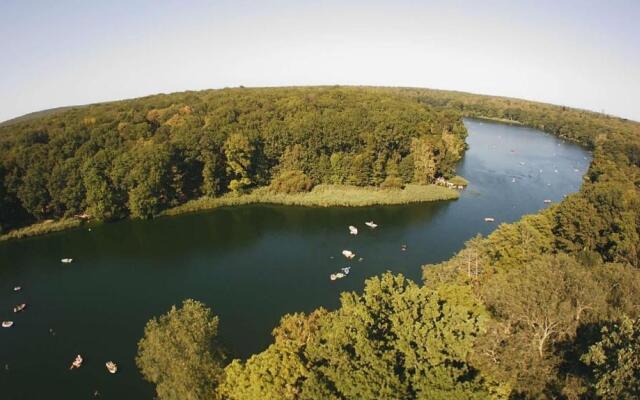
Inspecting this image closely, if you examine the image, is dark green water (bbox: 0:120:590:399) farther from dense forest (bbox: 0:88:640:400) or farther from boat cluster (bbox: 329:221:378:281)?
dense forest (bbox: 0:88:640:400)

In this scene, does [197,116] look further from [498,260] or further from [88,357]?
[498,260]

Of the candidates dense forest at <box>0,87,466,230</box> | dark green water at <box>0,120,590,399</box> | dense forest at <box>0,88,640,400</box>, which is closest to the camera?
dense forest at <box>0,88,640,400</box>

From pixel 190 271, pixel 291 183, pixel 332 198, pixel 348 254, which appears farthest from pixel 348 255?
pixel 291 183

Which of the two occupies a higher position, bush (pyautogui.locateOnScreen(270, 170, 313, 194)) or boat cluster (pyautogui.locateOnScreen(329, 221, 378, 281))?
bush (pyautogui.locateOnScreen(270, 170, 313, 194))

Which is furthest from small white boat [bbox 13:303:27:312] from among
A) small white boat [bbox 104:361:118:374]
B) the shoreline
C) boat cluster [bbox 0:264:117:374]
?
the shoreline

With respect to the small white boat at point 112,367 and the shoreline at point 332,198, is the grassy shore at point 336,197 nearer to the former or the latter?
the shoreline at point 332,198

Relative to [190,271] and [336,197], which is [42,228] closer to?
[190,271]
